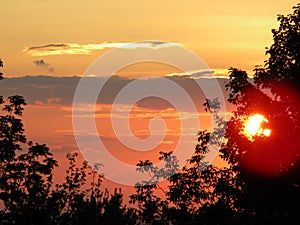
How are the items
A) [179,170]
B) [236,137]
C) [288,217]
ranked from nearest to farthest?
[288,217] < [236,137] < [179,170]

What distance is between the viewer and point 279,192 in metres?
44.8

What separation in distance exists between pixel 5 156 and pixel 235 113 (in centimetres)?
1505

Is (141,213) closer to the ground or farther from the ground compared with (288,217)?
farther from the ground

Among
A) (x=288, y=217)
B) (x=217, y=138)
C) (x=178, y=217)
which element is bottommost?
(x=288, y=217)

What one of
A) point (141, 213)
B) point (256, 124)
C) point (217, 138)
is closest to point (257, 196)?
point (256, 124)

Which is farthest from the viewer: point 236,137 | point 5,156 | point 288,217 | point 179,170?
point 179,170

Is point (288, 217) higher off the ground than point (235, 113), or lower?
lower

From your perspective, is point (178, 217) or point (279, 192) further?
point (178, 217)

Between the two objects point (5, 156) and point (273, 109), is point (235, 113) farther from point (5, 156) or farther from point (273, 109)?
point (5, 156)

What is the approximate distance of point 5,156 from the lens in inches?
2159

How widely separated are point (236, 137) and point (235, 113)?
1608 mm

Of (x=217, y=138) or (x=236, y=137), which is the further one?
(x=217, y=138)

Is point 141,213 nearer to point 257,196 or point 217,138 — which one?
point 217,138

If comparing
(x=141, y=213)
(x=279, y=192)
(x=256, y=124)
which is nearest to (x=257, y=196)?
(x=279, y=192)
